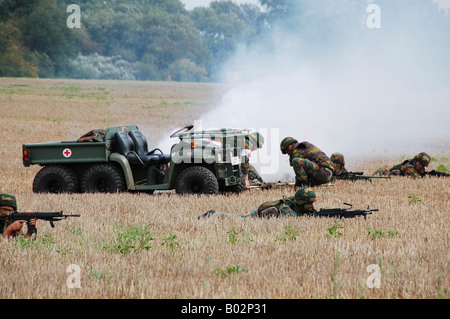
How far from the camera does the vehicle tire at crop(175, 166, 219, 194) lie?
12.8 meters

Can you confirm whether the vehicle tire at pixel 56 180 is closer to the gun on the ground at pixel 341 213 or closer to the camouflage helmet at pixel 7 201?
the camouflage helmet at pixel 7 201

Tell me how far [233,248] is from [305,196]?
1.95 m

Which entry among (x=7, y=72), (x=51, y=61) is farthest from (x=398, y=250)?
(x=51, y=61)

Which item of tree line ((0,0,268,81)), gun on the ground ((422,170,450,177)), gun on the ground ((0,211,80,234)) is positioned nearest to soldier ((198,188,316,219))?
gun on the ground ((0,211,80,234))

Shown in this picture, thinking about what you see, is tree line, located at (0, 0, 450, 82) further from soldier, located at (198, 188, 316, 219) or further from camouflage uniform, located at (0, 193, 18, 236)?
camouflage uniform, located at (0, 193, 18, 236)

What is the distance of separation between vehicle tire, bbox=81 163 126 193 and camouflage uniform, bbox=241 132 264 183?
8.22 feet

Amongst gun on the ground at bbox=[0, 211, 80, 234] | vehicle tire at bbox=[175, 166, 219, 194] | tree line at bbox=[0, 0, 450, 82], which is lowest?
gun on the ground at bbox=[0, 211, 80, 234]

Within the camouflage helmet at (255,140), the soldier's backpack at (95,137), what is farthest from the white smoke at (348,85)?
the soldier's backpack at (95,137)

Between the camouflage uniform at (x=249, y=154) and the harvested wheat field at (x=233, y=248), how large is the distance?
59 cm

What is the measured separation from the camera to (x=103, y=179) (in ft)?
44.3

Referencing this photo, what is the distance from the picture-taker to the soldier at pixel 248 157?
13562 millimetres

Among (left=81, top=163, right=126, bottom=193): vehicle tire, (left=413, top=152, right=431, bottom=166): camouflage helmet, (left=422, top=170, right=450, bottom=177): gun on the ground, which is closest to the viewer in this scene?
(left=81, top=163, right=126, bottom=193): vehicle tire

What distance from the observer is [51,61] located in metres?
76.1
